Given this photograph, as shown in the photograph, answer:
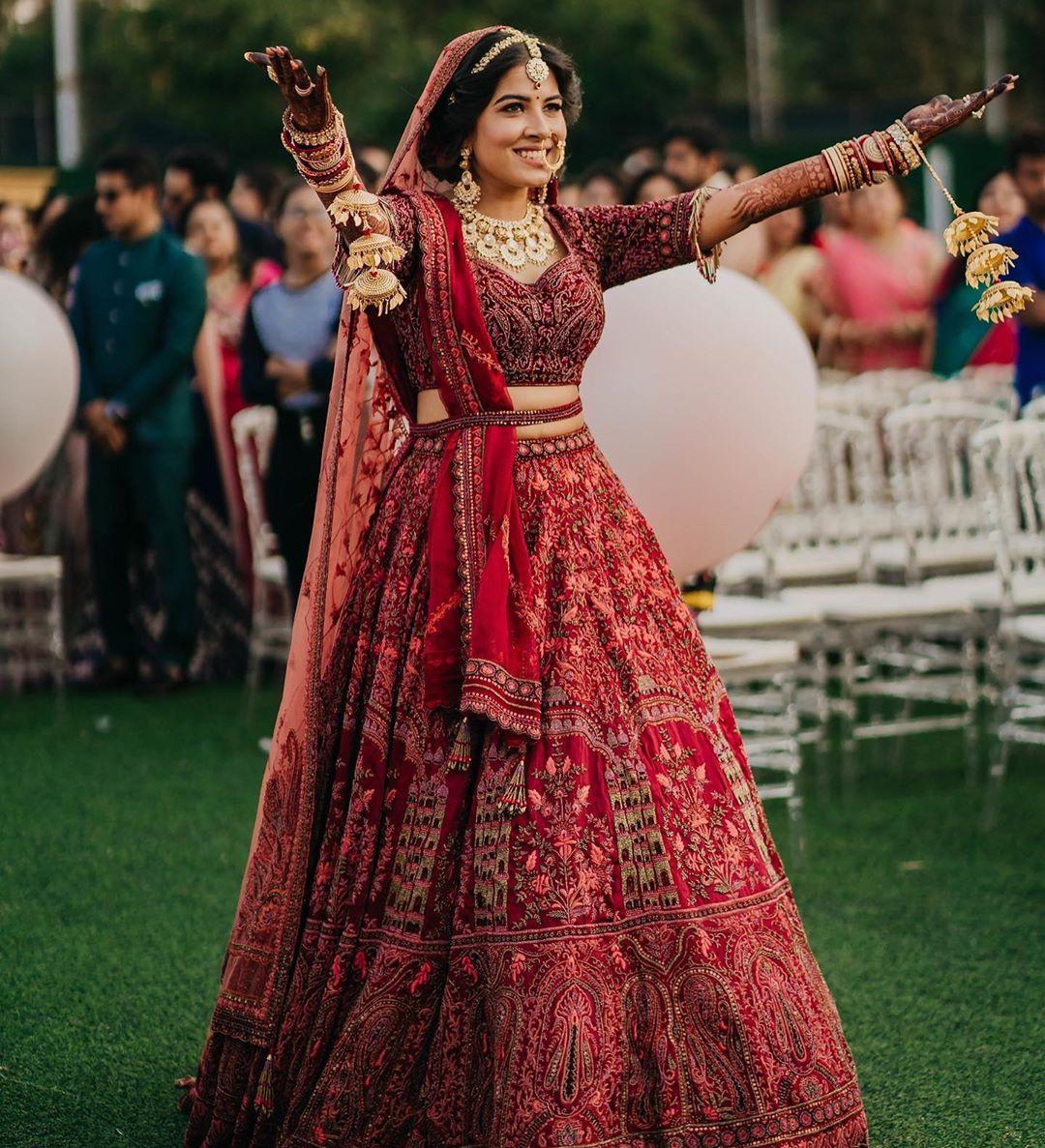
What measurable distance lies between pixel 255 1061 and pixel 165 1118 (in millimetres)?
333

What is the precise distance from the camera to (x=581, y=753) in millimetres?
2766

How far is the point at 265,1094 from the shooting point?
9.34 ft

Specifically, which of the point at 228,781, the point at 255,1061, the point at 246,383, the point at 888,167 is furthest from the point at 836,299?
the point at 255,1061

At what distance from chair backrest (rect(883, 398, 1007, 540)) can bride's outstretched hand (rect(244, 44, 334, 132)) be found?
357 centimetres

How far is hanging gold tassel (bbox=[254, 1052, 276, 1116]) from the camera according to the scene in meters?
2.84

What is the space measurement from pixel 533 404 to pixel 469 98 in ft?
1.50

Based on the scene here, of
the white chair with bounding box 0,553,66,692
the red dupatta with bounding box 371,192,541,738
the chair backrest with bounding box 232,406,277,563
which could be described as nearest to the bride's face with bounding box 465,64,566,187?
the red dupatta with bounding box 371,192,541,738

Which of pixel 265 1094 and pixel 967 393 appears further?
pixel 967 393

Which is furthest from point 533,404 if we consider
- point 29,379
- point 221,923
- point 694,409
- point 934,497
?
point 934,497

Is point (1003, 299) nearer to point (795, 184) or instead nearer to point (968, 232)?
point (968, 232)

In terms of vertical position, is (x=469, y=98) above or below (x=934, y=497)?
above

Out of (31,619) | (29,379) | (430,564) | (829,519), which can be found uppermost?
(29,379)

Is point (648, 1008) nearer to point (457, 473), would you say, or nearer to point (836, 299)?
point (457, 473)

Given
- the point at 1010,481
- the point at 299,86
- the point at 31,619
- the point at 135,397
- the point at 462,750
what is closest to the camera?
the point at 299,86
